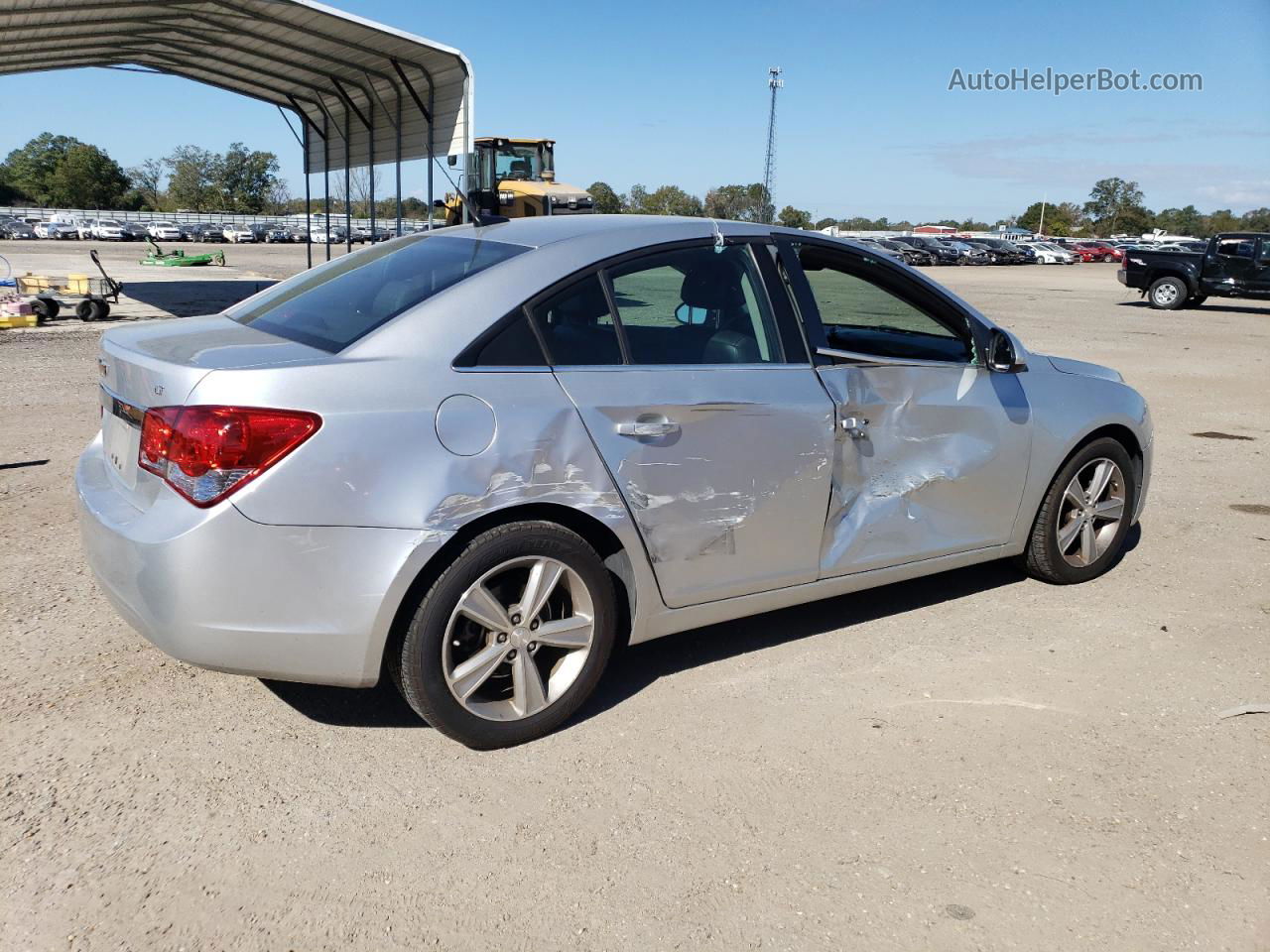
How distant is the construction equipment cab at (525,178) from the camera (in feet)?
91.8

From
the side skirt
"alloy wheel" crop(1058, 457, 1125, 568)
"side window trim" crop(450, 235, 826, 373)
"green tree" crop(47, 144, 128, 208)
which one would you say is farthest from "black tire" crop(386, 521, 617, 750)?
"green tree" crop(47, 144, 128, 208)

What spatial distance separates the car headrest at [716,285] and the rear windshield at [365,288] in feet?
2.23

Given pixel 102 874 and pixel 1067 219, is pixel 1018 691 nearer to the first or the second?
pixel 102 874

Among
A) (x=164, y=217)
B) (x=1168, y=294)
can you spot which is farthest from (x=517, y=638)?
(x=164, y=217)

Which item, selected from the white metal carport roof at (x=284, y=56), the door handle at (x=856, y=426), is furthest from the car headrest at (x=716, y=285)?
the white metal carport roof at (x=284, y=56)

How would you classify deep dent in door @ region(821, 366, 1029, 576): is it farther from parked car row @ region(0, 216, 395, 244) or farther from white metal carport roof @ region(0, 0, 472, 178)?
parked car row @ region(0, 216, 395, 244)

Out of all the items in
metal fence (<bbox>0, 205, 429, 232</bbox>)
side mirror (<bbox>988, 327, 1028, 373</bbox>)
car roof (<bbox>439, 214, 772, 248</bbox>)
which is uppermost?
metal fence (<bbox>0, 205, 429, 232</bbox>)

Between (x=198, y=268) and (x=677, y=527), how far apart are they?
29.3m

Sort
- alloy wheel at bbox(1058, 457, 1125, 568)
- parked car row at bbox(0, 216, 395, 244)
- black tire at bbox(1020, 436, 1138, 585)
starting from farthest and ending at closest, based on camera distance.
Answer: parked car row at bbox(0, 216, 395, 244), alloy wheel at bbox(1058, 457, 1125, 568), black tire at bbox(1020, 436, 1138, 585)

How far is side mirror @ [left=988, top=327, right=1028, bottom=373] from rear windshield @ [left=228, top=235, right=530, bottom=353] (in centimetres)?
200

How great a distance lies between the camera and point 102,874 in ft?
8.79

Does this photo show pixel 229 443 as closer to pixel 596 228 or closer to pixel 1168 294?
pixel 596 228

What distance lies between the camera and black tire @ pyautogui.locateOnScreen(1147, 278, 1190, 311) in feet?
80.4

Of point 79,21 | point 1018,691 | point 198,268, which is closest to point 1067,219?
point 198,268
